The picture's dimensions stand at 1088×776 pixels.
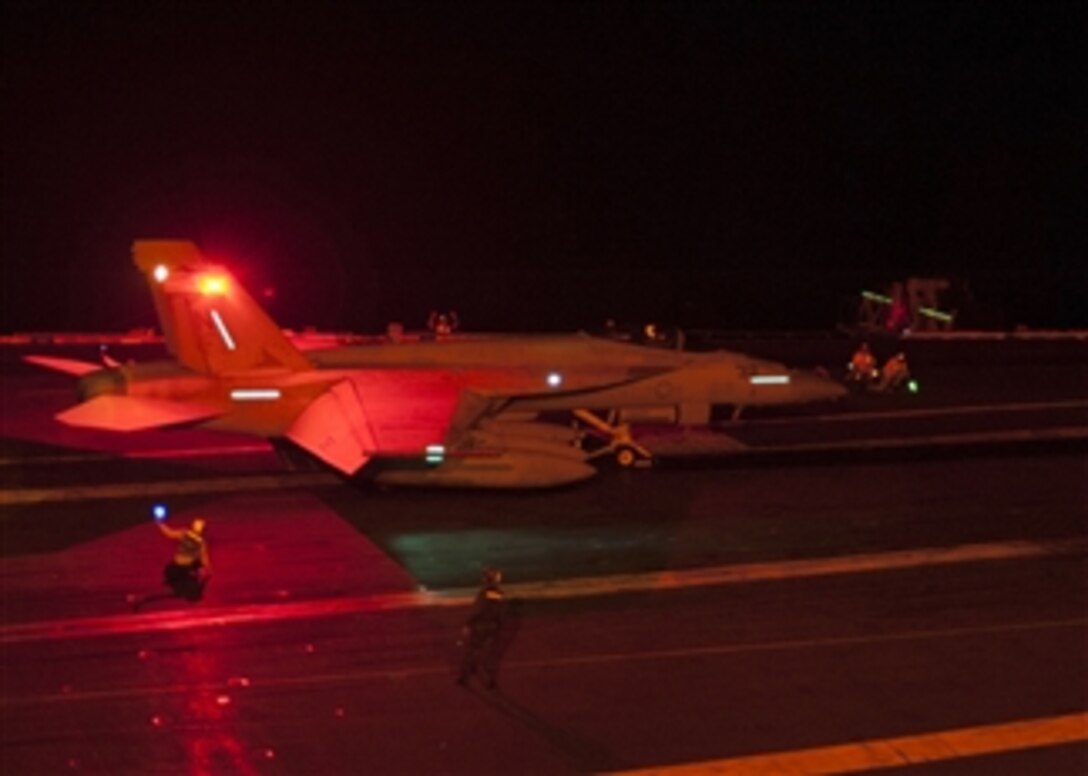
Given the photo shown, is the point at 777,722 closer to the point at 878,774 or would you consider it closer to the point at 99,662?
the point at 878,774

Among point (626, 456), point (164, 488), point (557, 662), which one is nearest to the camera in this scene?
point (557, 662)

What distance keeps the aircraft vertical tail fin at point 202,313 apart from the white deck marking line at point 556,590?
634 centimetres

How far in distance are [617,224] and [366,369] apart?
3355 cm

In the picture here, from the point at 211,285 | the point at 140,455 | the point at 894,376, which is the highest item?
the point at 211,285

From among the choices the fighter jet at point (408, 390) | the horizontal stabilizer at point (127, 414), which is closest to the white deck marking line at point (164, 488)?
the fighter jet at point (408, 390)

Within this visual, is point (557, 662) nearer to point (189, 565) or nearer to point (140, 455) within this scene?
point (189, 565)

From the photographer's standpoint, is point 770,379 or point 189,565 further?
point 770,379

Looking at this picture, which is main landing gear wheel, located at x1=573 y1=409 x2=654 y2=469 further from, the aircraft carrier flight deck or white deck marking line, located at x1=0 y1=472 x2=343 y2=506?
white deck marking line, located at x1=0 y1=472 x2=343 y2=506

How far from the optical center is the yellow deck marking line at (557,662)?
1105cm

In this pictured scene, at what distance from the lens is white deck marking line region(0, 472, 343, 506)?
1817cm

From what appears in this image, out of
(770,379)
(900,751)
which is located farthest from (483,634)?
(770,379)

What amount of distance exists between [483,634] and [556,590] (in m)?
2.39

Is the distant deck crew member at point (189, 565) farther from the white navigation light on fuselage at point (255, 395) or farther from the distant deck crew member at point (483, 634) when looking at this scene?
the white navigation light on fuselage at point (255, 395)

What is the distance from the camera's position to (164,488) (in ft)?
61.5
